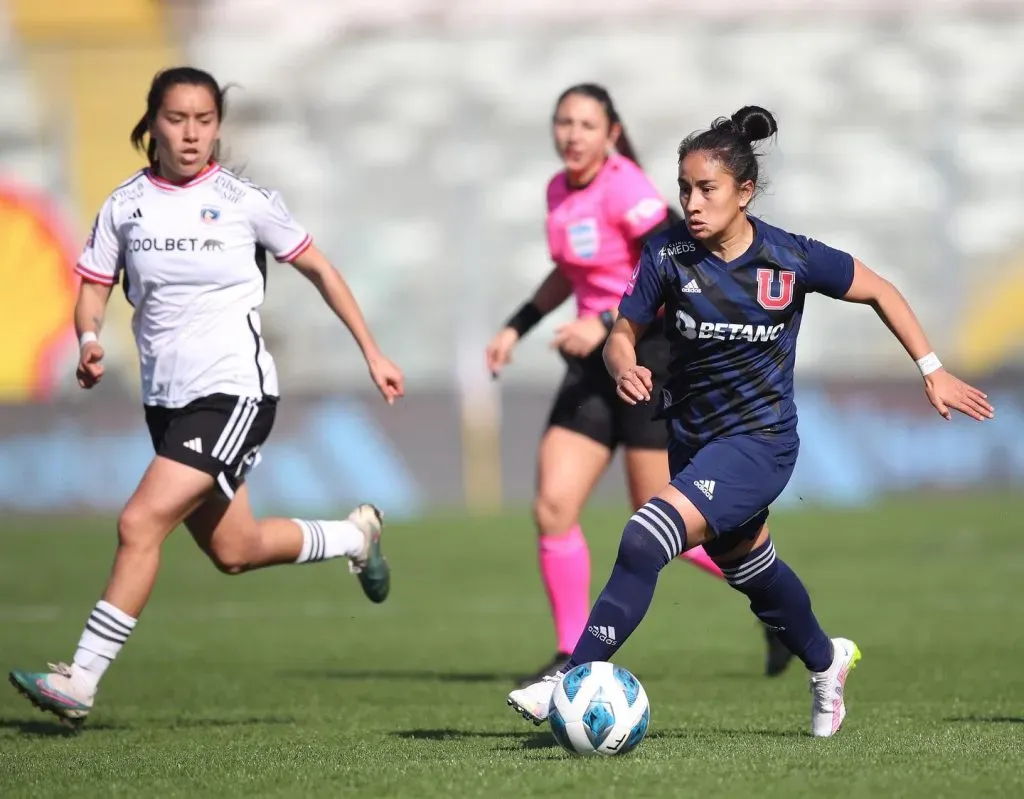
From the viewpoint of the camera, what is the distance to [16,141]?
2022 cm

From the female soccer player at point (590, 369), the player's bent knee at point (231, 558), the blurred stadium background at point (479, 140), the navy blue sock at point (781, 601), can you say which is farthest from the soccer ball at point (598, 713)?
the blurred stadium background at point (479, 140)

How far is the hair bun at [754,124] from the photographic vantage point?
18.1 ft

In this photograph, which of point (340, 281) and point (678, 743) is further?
point (340, 281)

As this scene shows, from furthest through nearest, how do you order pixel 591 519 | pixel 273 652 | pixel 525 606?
pixel 591 519 → pixel 525 606 → pixel 273 652

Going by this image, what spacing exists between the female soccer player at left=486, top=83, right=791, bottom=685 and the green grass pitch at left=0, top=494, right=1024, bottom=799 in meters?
0.65

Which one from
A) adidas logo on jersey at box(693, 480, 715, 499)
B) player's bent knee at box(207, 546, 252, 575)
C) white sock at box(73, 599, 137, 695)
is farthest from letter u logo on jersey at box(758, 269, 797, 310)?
white sock at box(73, 599, 137, 695)

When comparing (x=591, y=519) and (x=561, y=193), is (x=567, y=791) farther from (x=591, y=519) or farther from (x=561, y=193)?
(x=591, y=519)

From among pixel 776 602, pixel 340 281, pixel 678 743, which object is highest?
pixel 340 281

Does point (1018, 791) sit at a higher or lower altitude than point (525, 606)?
higher

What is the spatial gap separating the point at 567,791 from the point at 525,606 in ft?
20.1

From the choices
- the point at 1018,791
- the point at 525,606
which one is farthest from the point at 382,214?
the point at 1018,791

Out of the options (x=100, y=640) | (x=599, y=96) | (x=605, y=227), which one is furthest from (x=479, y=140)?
(x=100, y=640)

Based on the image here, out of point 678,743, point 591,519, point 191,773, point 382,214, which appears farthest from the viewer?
point 382,214

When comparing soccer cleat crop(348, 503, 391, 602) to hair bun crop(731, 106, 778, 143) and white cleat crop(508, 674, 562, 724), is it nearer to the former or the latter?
white cleat crop(508, 674, 562, 724)
